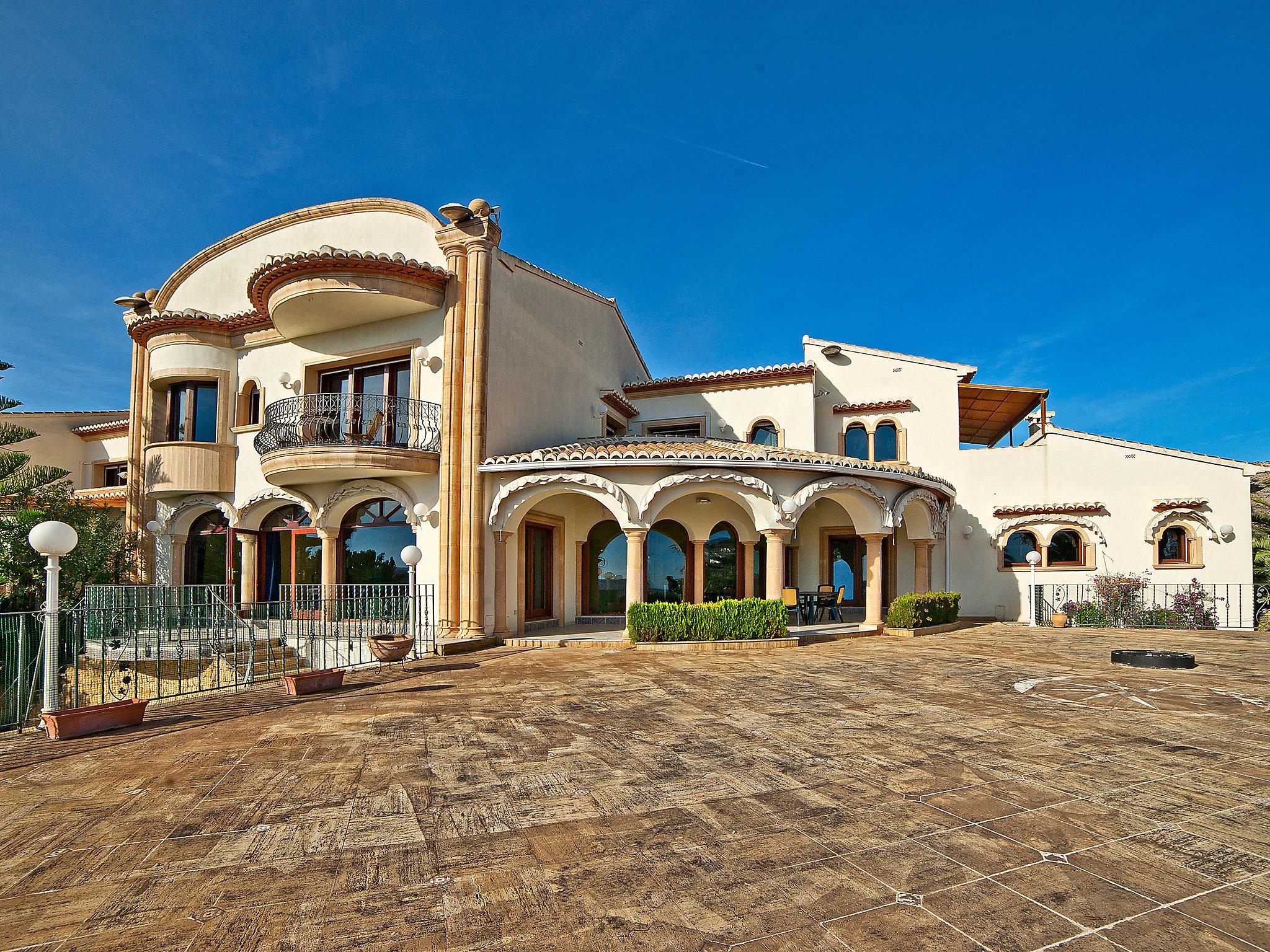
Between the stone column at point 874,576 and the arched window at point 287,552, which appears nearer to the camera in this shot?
the stone column at point 874,576

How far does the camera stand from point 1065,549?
1955 cm

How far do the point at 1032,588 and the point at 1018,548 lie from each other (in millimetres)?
1356

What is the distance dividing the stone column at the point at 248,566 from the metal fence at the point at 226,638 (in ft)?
5.97

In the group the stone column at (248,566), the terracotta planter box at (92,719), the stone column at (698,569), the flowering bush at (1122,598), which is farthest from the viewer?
the flowering bush at (1122,598)

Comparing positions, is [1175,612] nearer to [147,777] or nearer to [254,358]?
[147,777]

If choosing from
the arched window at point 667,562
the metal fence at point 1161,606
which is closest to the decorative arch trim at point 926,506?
the metal fence at point 1161,606

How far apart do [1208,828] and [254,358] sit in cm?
1974

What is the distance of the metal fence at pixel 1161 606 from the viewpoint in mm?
17875

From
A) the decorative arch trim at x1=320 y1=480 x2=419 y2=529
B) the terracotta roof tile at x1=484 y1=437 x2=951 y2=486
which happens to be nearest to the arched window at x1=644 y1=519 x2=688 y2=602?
the terracotta roof tile at x1=484 y1=437 x2=951 y2=486

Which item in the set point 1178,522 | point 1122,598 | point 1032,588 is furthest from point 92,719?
point 1178,522

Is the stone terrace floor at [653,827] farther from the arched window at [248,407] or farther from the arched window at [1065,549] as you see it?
the arched window at [1065,549]

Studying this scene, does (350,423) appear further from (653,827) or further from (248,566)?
(653,827)

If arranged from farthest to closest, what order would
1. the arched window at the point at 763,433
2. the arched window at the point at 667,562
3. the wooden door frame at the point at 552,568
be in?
the arched window at the point at 763,433, the arched window at the point at 667,562, the wooden door frame at the point at 552,568

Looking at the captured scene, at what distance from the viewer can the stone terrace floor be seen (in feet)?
10.8
